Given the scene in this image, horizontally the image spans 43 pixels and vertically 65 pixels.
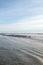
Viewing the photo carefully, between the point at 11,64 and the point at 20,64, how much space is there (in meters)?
0.60

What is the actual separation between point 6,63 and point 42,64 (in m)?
2.44

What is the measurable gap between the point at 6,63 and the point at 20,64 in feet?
3.21

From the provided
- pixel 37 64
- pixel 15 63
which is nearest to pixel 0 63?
pixel 15 63

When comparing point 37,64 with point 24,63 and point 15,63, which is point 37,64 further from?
point 15,63

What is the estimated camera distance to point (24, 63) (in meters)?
8.26

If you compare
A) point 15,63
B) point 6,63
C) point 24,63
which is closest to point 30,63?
point 24,63

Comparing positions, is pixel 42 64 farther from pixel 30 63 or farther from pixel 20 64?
pixel 20 64

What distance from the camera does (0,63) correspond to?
825cm

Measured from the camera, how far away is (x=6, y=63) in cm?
822

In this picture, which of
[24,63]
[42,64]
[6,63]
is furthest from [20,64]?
[42,64]

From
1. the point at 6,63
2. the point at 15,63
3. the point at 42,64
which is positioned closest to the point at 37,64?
the point at 42,64

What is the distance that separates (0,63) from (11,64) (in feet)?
2.68

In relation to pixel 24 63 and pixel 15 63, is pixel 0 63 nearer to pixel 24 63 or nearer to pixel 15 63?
pixel 15 63

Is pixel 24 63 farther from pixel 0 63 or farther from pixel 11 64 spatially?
pixel 0 63
